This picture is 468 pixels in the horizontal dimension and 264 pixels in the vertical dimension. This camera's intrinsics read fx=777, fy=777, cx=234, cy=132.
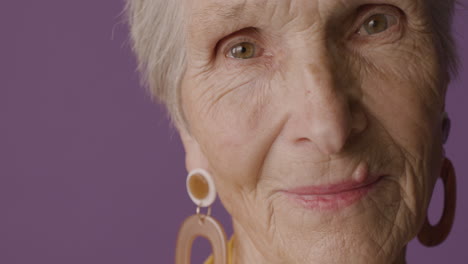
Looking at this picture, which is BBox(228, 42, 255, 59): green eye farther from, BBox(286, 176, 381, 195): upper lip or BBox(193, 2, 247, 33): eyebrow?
BBox(286, 176, 381, 195): upper lip

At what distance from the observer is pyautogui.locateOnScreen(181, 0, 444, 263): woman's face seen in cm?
132

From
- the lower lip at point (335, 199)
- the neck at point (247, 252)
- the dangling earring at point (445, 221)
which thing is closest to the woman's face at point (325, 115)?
the lower lip at point (335, 199)

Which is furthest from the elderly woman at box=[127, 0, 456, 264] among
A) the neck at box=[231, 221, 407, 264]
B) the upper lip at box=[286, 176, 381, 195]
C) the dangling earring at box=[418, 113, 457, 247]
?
the dangling earring at box=[418, 113, 457, 247]

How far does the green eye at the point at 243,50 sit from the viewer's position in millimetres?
1406

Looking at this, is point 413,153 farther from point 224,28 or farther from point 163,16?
point 163,16

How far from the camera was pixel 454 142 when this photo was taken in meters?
2.80

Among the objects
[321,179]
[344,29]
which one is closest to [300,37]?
[344,29]

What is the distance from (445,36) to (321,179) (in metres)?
0.40

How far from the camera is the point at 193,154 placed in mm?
1681

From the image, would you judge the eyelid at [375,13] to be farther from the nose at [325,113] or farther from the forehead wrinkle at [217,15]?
the forehead wrinkle at [217,15]

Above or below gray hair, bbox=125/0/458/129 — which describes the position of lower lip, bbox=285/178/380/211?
below

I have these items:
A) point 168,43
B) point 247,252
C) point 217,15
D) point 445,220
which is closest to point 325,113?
point 217,15

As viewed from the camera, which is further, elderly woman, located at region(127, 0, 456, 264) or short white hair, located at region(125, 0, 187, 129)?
short white hair, located at region(125, 0, 187, 129)

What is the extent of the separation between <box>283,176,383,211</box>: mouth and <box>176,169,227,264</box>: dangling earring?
0.34 m
